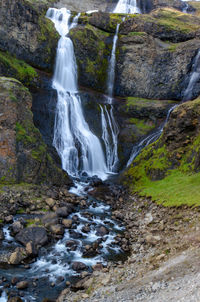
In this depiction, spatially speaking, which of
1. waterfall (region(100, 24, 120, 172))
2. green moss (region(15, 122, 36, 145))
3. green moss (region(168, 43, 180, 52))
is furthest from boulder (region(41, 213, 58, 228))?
green moss (region(168, 43, 180, 52))

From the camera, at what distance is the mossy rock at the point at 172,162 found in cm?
1729

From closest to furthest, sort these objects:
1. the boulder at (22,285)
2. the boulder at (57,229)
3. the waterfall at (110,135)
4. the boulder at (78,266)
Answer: the boulder at (22,285)
the boulder at (78,266)
the boulder at (57,229)
the waterfall at (110,135)

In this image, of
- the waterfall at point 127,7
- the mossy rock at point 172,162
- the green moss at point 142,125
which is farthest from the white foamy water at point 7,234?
the waterfall at point 127,7

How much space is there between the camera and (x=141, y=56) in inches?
1564

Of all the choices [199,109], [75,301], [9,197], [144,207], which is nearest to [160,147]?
[199,109]

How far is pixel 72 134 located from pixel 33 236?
17.0 meters

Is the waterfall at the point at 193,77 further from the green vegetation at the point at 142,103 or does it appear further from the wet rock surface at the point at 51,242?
the wet rock surface at the point at 51,242

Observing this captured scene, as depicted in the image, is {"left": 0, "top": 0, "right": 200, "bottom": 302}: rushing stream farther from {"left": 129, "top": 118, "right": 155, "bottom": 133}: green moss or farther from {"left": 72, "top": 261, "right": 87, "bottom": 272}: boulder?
{"left": 129, "top": 118, "right": 155, "bottom": 133}: green moss

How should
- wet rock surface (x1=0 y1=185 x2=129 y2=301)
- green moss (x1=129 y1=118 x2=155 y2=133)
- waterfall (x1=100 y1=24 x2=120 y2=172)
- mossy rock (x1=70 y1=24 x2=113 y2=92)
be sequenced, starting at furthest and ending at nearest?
mossy rock (x1=70 y1=24 x2=113 y2=92) < green moss (x1=129 y1=118 x2=155 y2=133) < waterfall (x1=100 y1=24 x2=120 y2=172) < wet rock surface (x1=0 y1=185 x2=129 y2=301)

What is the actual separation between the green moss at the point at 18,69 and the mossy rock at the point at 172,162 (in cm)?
1692

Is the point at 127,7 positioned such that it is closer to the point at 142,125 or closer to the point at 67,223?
the point at 142,125

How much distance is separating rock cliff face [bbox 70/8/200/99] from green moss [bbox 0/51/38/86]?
8.84m

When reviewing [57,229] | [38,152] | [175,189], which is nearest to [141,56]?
[38,152]

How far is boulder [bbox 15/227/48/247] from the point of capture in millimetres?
12125
